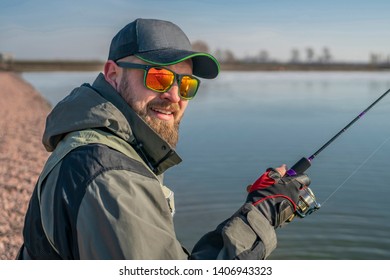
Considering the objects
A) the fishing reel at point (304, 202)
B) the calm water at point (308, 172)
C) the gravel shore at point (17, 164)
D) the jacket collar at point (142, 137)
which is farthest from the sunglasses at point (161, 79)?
the calm water at point (308, 172)

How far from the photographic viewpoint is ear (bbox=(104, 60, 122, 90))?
2.60 m

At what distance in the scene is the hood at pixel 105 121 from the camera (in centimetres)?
223

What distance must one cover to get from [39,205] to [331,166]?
7.66m

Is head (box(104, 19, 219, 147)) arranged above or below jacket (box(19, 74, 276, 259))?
above

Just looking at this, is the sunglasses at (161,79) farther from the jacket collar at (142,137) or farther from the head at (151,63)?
the jacket collar at (142,137)

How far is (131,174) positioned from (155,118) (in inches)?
21.9

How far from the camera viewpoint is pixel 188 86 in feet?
8.95

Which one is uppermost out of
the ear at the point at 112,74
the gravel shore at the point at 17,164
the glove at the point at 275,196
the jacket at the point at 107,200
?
the ear at the point at 112,74

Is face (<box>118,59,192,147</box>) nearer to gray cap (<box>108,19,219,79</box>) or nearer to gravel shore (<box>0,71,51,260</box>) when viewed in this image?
gray cap (<box>108,19,219,79</box>)

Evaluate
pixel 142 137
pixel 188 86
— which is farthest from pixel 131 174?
pixel 188 86

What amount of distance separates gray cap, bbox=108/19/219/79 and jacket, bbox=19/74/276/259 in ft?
0.73

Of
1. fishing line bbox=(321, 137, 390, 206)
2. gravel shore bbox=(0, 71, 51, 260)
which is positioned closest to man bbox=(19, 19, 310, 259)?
gravel shore bbox=(0, 71, 51, 260)
